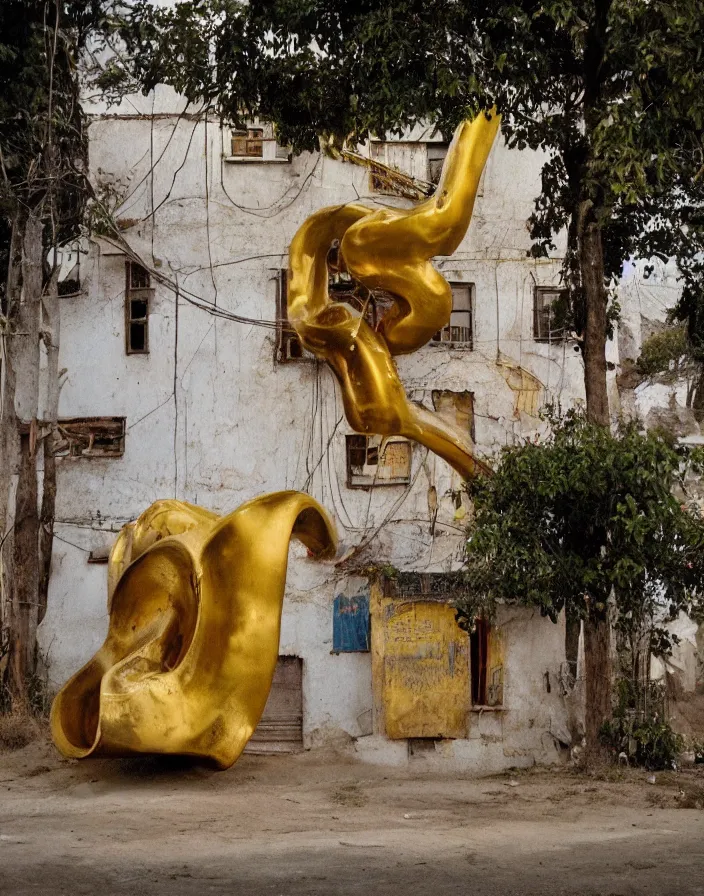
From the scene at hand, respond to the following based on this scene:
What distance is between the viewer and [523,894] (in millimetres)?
7762

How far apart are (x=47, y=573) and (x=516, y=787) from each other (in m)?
7.47

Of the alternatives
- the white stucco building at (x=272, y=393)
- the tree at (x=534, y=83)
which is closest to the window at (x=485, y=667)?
the white stucco building at (x=272, y=393)

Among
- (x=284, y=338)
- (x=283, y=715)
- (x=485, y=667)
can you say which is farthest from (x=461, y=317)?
(x=283, y=715)

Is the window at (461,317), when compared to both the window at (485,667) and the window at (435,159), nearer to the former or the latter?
the window at (435,159)

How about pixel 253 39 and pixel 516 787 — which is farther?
pixel 253 39

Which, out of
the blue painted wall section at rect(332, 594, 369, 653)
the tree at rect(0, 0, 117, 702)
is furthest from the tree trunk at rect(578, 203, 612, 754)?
the tree at rect(0, 0, 117, 702)

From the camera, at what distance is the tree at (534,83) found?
39.1 ft

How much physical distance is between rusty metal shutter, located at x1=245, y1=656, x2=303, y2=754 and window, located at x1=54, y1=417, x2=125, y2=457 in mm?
3692

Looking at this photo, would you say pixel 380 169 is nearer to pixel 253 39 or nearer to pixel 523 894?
pixel 253 39

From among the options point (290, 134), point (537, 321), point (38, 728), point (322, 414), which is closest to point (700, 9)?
point (290, 134)

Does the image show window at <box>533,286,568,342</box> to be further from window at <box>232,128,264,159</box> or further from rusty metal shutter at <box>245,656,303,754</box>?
rusty metal shutter at <box>245,656,303,754</box>

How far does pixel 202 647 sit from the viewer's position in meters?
11.8

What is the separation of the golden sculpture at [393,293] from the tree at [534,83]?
0.69 meters

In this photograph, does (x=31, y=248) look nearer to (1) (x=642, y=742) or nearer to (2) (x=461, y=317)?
(2) (x=461, y=317)
